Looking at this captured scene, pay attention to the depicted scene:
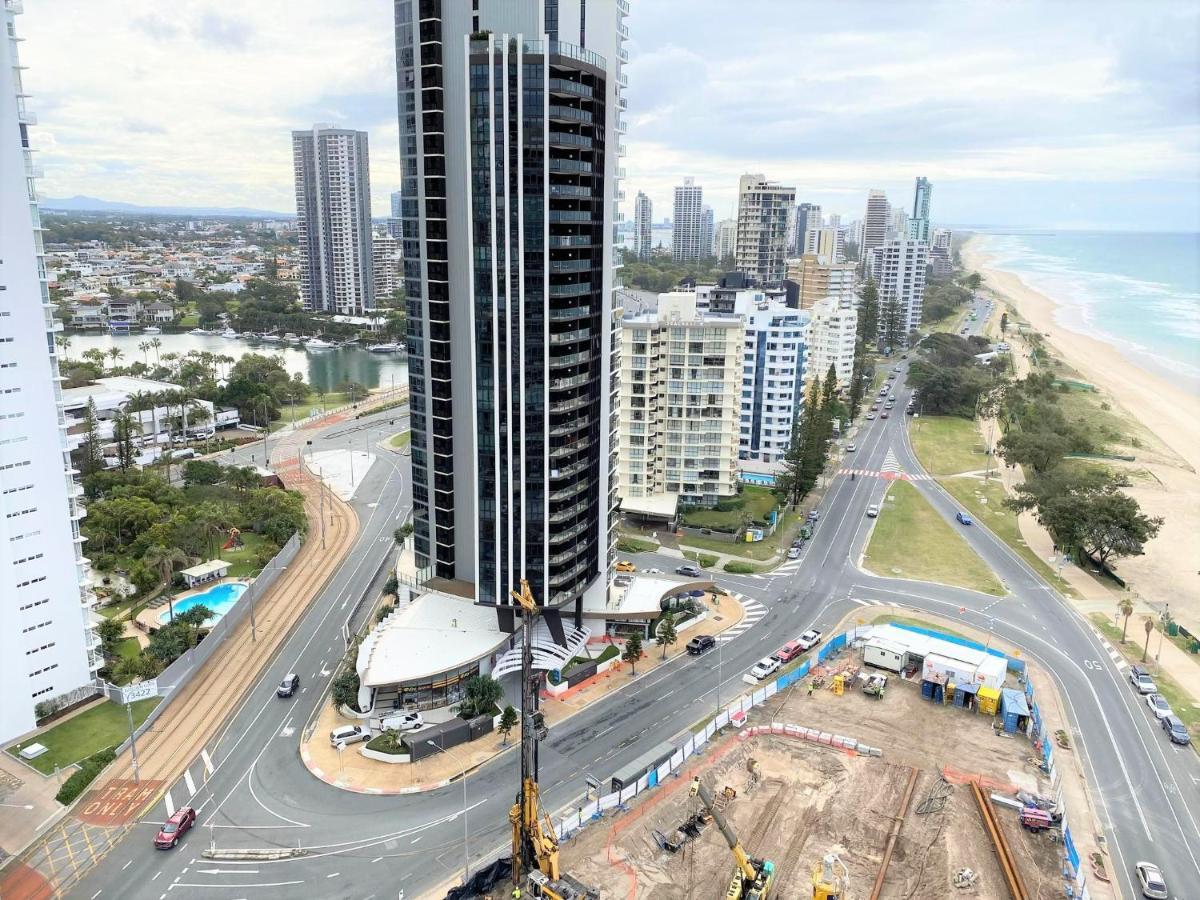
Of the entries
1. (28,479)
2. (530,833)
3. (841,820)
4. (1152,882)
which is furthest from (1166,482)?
(28,479)

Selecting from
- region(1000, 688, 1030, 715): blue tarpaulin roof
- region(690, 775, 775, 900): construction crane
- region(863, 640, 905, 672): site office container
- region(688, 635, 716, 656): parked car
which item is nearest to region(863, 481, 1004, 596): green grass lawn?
region(863, 640, 905, 672): site office container

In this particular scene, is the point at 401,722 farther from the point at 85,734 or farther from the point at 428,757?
the point at 85,734

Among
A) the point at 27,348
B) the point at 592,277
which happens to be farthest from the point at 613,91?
the point at 27,348

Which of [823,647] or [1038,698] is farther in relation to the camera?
[823,647]

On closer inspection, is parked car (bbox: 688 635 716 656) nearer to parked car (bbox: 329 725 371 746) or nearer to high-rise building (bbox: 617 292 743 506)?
parked car (bbox: 329 725 371 746)

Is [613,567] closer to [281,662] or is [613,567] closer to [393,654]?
[393,654]
